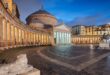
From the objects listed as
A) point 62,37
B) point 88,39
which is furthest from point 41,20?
point 88,39

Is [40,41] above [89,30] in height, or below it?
below

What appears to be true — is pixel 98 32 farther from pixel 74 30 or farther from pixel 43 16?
pixel 43 16

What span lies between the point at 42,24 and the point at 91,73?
58.0 meters

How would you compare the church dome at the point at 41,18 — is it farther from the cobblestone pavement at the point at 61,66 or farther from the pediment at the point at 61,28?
the cobblestone pavement at the point at 61,66

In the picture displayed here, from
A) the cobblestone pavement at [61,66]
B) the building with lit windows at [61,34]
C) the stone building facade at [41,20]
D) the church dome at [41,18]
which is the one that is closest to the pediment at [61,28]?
the building with lit windows at [61,34]

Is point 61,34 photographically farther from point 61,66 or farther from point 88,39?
point 61,66

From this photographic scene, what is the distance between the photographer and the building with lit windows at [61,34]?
60.5 meters

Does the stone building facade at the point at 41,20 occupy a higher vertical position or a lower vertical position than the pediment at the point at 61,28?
higher

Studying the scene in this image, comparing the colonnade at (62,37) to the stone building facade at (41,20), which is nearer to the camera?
the colonnade at (62,37)

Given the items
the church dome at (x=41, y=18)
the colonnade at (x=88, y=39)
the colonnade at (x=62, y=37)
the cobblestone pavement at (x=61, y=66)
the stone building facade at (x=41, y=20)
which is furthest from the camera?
the colonnade at (x=88, y=39)

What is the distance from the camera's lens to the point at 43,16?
212 ft

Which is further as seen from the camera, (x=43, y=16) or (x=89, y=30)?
(x=89, y=30)

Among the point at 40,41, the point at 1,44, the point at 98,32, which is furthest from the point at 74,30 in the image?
the point at 1,44

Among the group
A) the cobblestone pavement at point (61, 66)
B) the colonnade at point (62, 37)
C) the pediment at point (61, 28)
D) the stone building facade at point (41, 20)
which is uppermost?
the stone building facade at point (41, 20)
